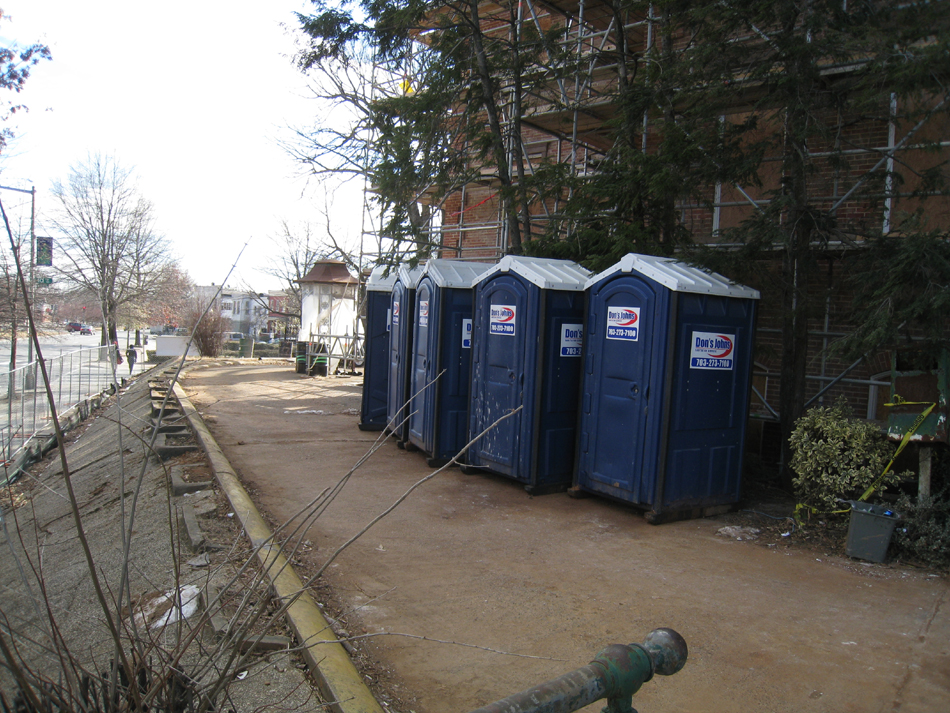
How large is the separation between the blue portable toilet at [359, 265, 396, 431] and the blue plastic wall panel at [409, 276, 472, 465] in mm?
2300

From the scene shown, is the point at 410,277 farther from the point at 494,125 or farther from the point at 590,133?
the point at 590,133

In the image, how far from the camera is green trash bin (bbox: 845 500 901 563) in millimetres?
5773

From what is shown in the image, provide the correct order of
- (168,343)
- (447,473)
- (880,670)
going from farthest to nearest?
1. (168,343)
2. (447,473)
3. (880,670)

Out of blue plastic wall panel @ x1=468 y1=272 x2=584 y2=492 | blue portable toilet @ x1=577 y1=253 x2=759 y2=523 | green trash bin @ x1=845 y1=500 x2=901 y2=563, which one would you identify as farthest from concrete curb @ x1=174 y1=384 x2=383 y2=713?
green trash bin @ x1=845 y1=500 x2=901 y2=563

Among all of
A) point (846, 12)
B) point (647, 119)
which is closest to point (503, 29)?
Result: point (647, 119)

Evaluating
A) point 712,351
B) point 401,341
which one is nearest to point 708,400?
point 712,351

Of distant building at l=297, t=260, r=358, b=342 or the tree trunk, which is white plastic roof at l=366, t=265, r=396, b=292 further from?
distant building at l=297, t=260, r=358, b=342

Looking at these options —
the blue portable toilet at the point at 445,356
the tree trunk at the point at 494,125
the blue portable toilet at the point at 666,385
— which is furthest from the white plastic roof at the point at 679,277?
the tree trunk at the point at 494,125

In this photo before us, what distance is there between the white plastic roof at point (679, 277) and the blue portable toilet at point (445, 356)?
2047 mm

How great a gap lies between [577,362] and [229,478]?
4.07 m

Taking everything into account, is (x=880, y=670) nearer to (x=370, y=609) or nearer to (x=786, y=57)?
(x=370, y=609)

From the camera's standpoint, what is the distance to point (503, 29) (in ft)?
50.8

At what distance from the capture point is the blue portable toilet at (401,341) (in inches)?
383

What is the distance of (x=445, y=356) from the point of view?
28.9 feet
